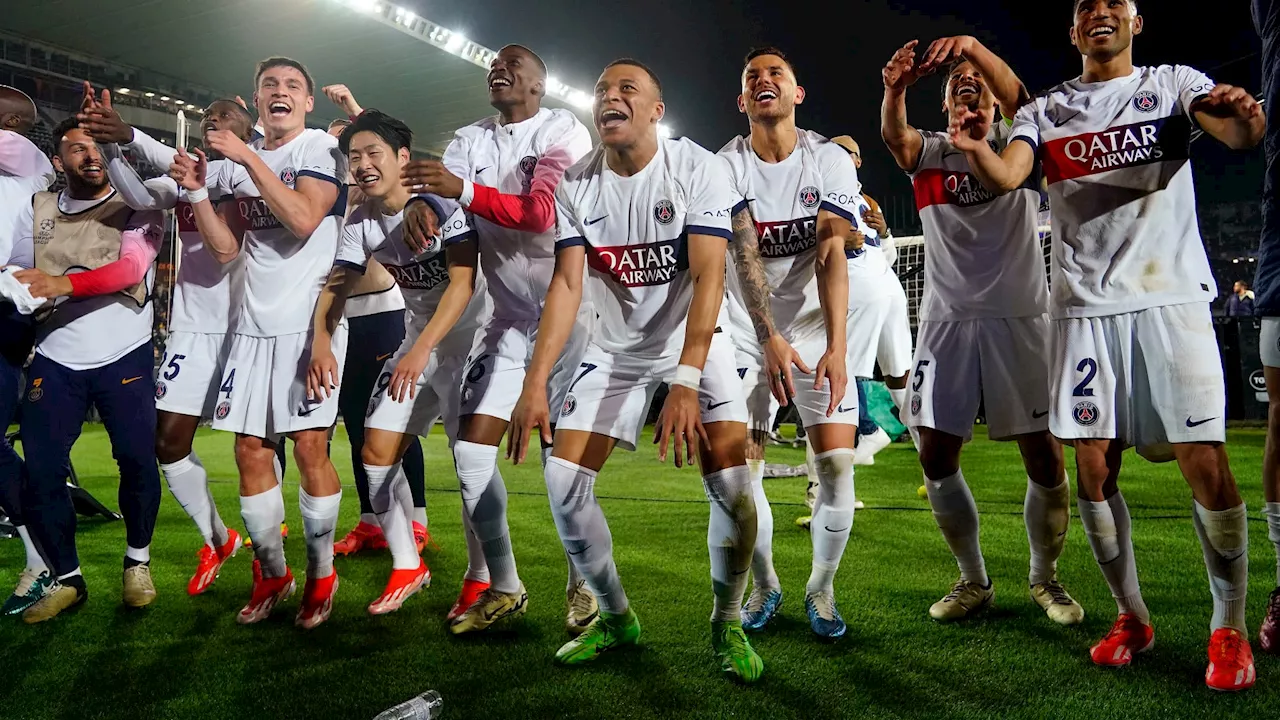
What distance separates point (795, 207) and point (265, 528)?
8.86ft

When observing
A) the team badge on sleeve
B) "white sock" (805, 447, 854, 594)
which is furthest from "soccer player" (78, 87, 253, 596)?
"white sock" (805, 447, 854, 594)

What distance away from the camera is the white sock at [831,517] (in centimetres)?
356

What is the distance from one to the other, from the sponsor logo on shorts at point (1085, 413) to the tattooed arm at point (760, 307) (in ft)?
2.97

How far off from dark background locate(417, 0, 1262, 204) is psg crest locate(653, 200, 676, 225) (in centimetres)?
1298

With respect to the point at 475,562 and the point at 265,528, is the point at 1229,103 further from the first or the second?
the point at 265,528

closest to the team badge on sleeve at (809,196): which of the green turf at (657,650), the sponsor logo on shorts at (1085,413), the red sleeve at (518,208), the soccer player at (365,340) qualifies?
the red sleeve at (518,208)

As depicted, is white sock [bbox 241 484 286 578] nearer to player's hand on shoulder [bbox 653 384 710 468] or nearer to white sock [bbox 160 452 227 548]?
white sock [bbox 160 452 227 548]

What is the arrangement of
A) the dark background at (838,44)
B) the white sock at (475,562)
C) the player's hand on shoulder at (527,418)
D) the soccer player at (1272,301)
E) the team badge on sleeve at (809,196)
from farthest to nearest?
the dark background at (838,44) → the white sock at (475,562) → the team badge on sleeve at (809,196) → the soccer player at (1272,301) → the player's hand on shoulder at (527,418)

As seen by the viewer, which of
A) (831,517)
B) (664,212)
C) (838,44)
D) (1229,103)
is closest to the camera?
(1229,103)

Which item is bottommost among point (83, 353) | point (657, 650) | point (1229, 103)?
point (657, 650)

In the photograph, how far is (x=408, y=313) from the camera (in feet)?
13.7

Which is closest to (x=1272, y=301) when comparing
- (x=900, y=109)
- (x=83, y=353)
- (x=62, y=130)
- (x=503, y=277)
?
(x=900, y=109)

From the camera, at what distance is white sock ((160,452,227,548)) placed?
14.2 feet

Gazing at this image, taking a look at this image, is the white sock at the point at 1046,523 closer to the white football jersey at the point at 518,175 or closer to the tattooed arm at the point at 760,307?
the tattooed arm at the point at 760,307
